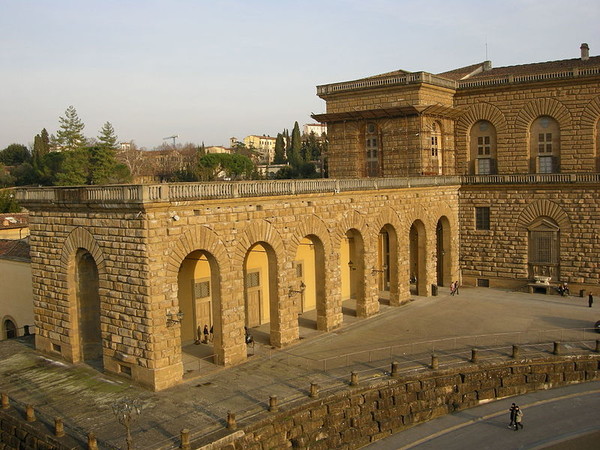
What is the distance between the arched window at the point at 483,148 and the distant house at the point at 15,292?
87.2 ft

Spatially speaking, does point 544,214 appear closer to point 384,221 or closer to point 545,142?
point 545,142

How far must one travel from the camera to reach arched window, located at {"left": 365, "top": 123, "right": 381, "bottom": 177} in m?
38.1

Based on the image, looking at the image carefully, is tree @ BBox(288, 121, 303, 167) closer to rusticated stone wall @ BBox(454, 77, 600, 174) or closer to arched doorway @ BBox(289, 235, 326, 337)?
rusticated stone wall @ BBox(454, 77, 600, 174)

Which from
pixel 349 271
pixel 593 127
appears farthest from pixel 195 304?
pixel 593 127

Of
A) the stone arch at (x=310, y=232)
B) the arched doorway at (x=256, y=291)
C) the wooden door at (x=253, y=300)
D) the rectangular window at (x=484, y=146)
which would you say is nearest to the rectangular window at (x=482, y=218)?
the rectangular window at (x=484, y=146)

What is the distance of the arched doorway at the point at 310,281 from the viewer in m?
26.8

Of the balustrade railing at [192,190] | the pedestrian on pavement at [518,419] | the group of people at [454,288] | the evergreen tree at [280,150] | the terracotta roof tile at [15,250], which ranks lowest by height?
the pedestrian on pavement at [518,419]

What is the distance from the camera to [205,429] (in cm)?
1647

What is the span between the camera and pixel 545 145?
35812mm

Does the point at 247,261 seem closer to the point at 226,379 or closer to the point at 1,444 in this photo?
the point at 226,379

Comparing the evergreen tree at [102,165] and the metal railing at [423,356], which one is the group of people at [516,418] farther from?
the evergreen tree at [102,165]

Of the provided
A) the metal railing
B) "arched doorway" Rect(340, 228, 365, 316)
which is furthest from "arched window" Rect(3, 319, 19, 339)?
"arched doorway" Rect(340, 228, 365, 316)

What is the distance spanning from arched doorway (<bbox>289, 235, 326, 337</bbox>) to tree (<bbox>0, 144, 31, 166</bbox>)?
8688 centimetres

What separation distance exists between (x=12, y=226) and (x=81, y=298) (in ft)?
59.2
